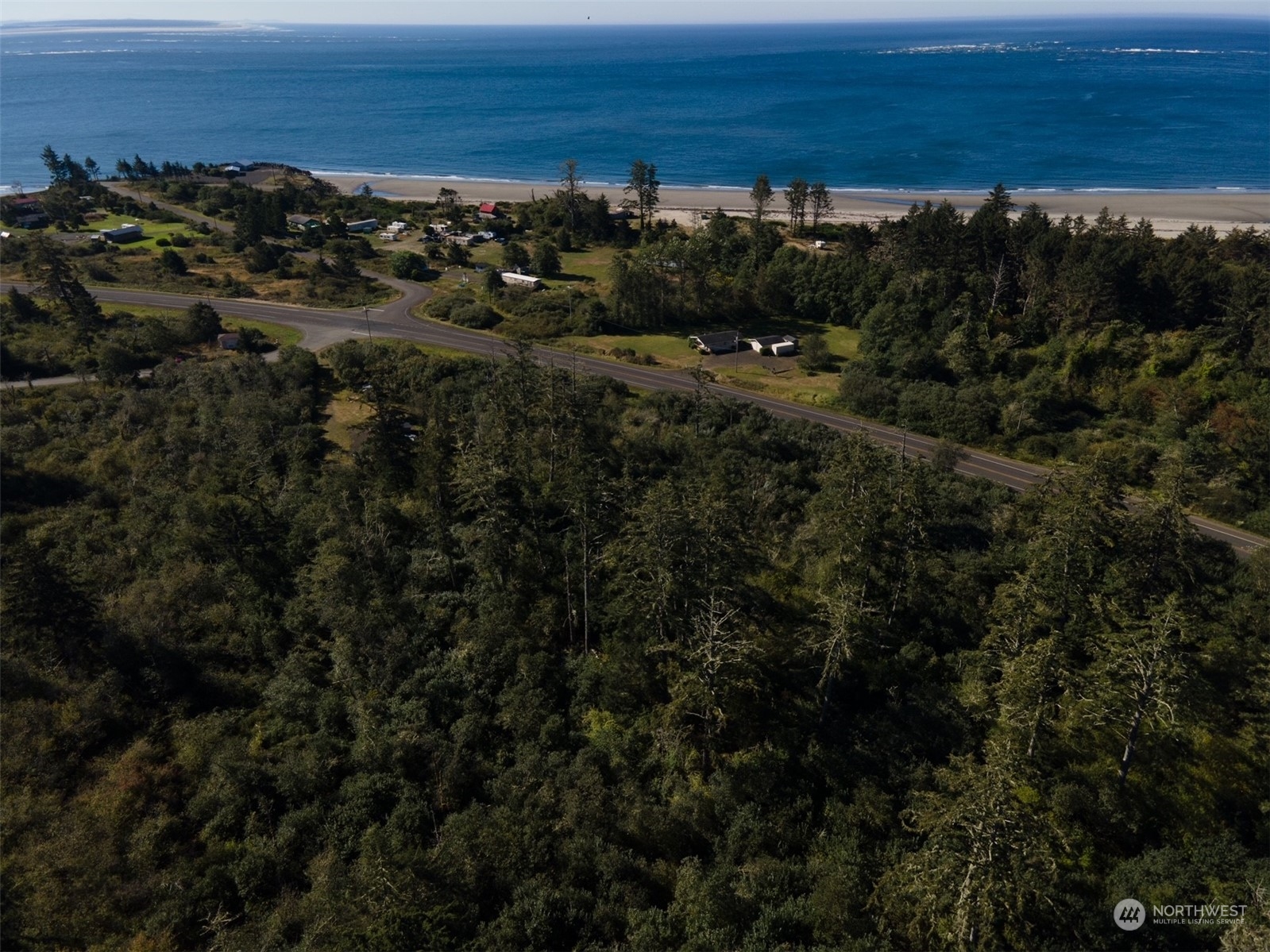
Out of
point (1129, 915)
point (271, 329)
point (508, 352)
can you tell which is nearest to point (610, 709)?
point (1129, 915)

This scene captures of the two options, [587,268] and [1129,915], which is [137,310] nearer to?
[587,268]

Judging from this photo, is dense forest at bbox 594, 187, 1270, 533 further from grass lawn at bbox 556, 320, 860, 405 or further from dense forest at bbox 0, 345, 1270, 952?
dense forest at bbox 0, 345, 1270, 952

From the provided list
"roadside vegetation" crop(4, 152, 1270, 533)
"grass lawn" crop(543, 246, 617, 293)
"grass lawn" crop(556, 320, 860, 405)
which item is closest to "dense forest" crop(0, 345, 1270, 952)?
"roadside vegetation" crop(4, 152, 1270, 533)

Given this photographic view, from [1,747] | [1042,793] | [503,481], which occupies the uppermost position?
[503,481]

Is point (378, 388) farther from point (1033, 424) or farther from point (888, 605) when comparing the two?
point (1033, 424)

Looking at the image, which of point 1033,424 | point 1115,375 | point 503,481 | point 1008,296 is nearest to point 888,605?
point 503,481

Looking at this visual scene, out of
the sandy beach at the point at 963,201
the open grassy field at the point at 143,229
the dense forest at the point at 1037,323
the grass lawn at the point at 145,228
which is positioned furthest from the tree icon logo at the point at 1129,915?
the open grassy field at the point at 143,229
